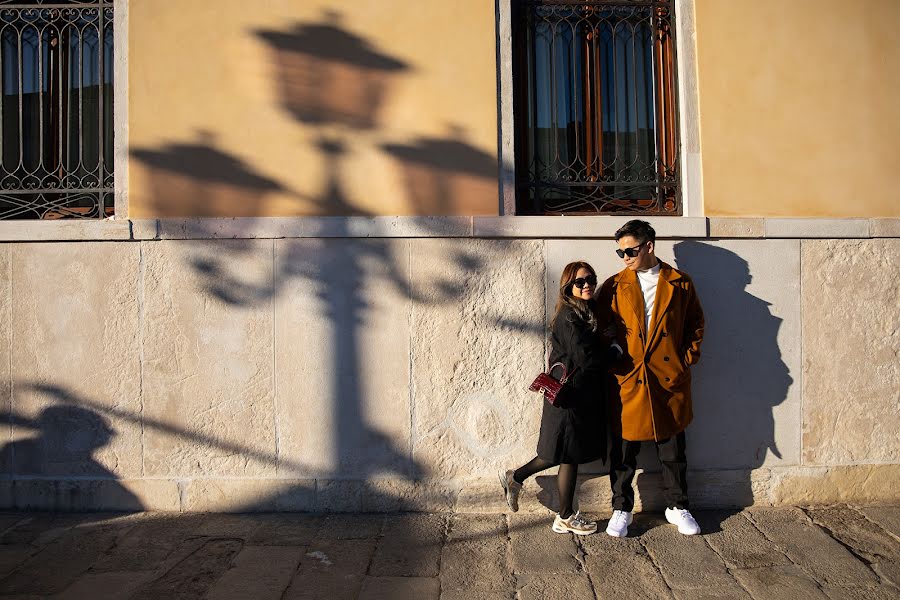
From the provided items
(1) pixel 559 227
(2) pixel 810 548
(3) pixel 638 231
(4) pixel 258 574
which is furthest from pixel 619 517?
(4) pixel 258 574

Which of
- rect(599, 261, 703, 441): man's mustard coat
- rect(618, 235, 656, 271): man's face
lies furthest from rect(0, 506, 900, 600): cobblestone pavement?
rect(618, 235, 656, 271): man's face

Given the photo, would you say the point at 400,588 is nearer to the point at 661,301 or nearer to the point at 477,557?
the point at 477,557

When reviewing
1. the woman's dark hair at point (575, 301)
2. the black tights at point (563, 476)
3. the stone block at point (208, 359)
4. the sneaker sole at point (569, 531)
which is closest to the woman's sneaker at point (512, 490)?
the black tights at point (563, 476)

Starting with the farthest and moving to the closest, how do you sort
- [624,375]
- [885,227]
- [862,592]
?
[885,227] < [624,375] < [862,592]

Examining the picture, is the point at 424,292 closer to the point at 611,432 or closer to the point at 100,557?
the point at 611,432

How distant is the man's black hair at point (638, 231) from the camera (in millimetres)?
3930

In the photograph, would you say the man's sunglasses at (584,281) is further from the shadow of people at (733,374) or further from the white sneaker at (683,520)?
the white sneaker at (683,520)

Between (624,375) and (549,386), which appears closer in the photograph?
(549,386)

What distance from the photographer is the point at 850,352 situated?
14.6 feet

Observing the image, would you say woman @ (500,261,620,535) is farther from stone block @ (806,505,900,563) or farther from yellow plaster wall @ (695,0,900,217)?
stone block @ (806,505,900,563)

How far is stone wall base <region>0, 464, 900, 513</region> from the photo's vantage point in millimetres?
4348

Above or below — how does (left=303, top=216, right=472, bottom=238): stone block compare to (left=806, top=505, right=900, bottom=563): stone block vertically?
above

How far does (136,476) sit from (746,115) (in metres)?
4.85

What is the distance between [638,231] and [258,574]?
2915 mm
